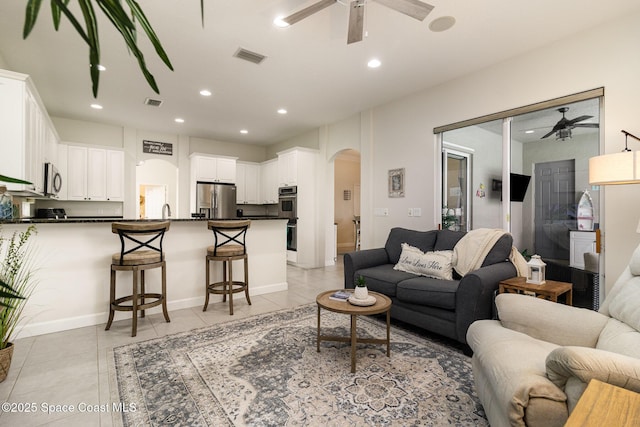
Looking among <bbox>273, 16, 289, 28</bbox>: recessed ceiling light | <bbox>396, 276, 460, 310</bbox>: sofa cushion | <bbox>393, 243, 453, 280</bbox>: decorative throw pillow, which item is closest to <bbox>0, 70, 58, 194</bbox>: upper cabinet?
<bbox>273, 16, 289, 28</bbox>: recessed ceiling light

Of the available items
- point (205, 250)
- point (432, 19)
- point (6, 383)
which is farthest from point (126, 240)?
point (432, 19)

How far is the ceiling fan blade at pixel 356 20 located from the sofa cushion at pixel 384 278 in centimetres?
221

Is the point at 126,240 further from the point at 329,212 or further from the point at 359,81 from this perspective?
the point at 329,212

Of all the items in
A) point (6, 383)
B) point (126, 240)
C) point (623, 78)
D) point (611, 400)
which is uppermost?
point (623, 78)

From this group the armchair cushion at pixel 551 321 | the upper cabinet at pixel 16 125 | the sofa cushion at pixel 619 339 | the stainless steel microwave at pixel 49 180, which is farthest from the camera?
the stainless steel microwave at pixel 49 180

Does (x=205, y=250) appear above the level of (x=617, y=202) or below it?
below

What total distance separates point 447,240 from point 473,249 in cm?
41

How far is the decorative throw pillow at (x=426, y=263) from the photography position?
2.99 m

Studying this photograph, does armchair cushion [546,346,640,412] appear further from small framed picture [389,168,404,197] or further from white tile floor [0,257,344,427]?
small framed picture [389,168,404,197]

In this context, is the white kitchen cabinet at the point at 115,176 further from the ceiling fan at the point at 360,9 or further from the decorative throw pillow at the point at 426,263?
the decorative throw pillow at the point at 426,263

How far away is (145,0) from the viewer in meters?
2.47

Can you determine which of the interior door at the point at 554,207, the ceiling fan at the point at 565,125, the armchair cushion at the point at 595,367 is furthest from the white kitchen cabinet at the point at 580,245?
the armchair cushion at the point at 595,367

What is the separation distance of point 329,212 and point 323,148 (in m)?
1.30

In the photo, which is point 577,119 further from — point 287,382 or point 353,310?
point 287,382
